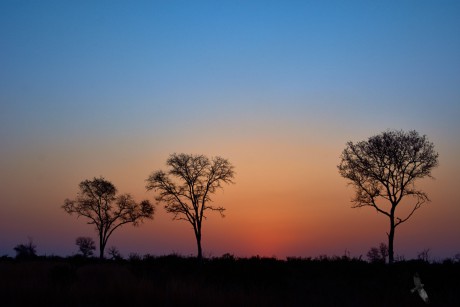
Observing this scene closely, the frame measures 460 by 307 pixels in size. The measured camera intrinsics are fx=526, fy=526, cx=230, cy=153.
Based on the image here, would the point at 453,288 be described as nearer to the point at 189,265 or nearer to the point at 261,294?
the point at 261,294

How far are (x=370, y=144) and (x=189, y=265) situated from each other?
86.0ft

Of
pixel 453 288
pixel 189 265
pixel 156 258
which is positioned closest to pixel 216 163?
pixel 156 258

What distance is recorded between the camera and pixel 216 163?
6141 cm

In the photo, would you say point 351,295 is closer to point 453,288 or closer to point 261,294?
point 261,294

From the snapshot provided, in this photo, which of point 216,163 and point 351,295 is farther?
point 216,163

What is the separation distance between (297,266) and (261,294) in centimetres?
1059

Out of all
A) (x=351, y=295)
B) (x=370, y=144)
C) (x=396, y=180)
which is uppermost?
(x=370, y=144)

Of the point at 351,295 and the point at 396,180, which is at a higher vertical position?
the point at 396,180

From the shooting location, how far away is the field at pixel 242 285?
49.9 ft

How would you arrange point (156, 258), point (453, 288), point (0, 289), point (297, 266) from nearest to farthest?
point (0, 289) → point (453, 288) → point (297, 266) → point (156, 258)

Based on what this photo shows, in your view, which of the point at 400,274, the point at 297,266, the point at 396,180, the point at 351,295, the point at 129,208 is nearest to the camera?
the point at 351,295

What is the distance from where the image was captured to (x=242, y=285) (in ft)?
63.3

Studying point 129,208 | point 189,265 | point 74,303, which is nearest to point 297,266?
point 189,265

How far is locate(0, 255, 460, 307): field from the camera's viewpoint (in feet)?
49.9
